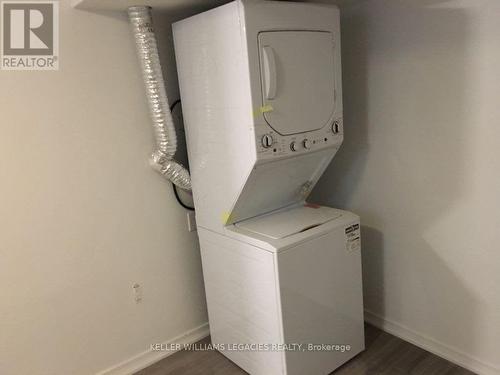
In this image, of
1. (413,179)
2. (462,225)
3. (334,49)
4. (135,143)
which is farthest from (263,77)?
(462,225)

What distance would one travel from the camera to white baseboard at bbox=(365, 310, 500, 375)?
214 centimetres

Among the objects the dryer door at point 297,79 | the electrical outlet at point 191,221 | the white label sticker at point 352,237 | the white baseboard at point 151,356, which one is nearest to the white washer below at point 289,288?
the white label sticker at point 352,237

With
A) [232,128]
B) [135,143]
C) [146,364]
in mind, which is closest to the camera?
[232,128]

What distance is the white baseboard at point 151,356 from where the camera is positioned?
233 centimetres

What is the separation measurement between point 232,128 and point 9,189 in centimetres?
97

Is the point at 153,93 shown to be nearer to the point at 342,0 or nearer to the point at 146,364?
the point at 342,0

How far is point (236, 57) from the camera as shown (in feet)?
5.88

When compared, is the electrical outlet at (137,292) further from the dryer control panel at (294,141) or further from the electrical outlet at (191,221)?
the dryer control panel at (294,141)

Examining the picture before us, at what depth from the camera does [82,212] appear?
6.89 ft

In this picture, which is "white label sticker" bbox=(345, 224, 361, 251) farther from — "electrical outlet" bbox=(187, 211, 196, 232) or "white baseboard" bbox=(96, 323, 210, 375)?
"white baseboard" bbox=(96, 323, 210, 375)

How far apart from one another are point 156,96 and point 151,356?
1.39 m

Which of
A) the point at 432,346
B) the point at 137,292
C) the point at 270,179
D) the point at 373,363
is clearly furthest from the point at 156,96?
the point at 432,346

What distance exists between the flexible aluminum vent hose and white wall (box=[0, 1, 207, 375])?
0.11 m

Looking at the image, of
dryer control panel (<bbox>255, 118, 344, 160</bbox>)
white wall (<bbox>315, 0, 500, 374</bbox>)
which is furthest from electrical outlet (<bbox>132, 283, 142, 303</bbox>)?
white wall (<bbox>315, 0, 500, 374</bbox>)
